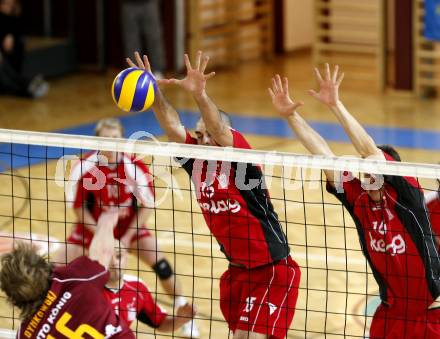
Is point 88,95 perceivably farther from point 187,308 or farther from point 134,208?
point 187,308

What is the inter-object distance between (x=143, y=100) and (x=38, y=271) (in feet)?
6.60

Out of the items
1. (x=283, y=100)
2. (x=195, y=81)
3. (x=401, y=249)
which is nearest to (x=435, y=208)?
(x=401, y=249)

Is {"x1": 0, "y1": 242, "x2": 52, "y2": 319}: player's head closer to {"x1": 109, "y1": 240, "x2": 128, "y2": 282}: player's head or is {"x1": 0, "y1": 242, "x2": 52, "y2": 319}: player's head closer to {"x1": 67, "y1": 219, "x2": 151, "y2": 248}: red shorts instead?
{"x1": 109, "y1": 240, "x2": 128, "y2": 282}: player's head

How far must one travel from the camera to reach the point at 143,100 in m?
7.39

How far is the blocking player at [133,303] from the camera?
25.1 feet

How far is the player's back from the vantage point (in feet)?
19.0

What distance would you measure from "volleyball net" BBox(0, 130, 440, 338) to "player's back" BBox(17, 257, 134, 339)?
141 cm

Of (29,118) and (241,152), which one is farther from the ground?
(241,152)

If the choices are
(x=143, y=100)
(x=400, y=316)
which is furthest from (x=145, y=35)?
(x=400, y=316)

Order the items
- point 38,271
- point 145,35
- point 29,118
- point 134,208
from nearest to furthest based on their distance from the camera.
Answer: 1. point 38,271
2. point 134,208
3. point 29,118
4. point 145,35

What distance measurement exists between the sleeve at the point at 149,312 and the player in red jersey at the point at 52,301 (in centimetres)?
182

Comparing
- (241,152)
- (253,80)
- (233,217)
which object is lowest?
(253,80)

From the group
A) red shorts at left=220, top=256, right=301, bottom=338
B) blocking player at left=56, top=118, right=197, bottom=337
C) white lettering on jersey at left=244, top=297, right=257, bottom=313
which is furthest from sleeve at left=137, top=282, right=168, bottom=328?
blocking player at left=56, top=118, right=197, bottom=337

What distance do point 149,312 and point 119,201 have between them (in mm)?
1542
